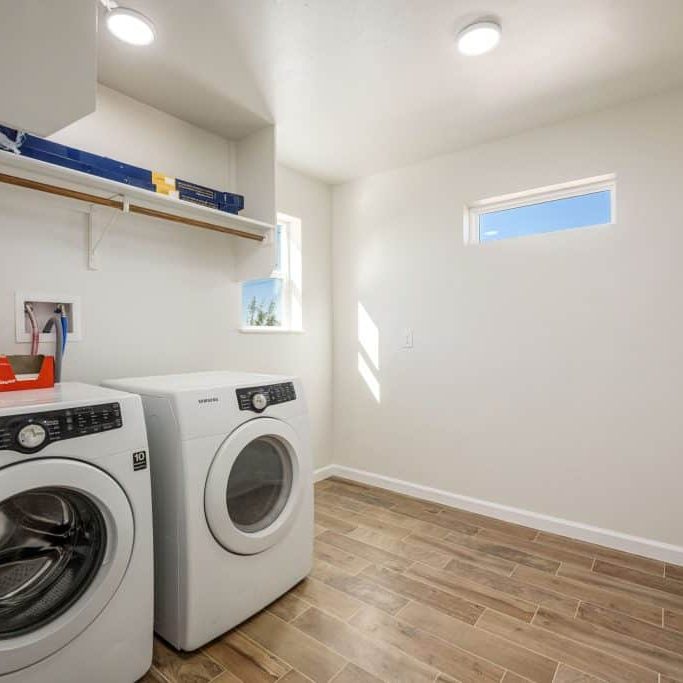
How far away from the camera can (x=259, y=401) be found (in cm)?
168

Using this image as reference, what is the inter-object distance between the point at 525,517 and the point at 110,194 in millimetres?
2649

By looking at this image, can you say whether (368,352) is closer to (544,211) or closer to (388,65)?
(544,211)

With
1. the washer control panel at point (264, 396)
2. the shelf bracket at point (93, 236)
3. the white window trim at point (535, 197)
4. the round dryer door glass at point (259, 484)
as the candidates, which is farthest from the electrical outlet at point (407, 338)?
the shelf bracket at point (93, 236)

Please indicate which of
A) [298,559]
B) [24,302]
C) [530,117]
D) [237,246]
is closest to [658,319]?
[530,117]

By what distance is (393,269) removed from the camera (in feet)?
9.85

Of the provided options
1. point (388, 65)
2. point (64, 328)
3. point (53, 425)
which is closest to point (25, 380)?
point (64, 328)

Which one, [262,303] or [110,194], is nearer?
[110,194]

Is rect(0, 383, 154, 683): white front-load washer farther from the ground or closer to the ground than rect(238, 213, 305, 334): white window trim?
closer to the ground

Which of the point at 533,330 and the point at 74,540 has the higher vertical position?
the point at 533,330

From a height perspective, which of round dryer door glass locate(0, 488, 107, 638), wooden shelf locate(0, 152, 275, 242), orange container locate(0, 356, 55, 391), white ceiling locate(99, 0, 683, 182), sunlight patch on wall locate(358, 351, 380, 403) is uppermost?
white ceiling locate(99, 0, 683, 182)

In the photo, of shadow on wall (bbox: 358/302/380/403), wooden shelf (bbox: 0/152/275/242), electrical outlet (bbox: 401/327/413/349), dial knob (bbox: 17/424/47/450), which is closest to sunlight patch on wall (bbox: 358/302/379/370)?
shadow on wall (bbox: 358/302/380/403)

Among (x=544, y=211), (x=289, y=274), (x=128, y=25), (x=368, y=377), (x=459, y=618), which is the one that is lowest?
(x=459, y=618)

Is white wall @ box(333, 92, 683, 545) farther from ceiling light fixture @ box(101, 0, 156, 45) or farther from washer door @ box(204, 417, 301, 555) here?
ceiling light fixture @ box(101, 0, 156, 45)

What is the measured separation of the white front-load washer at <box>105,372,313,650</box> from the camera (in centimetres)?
145
